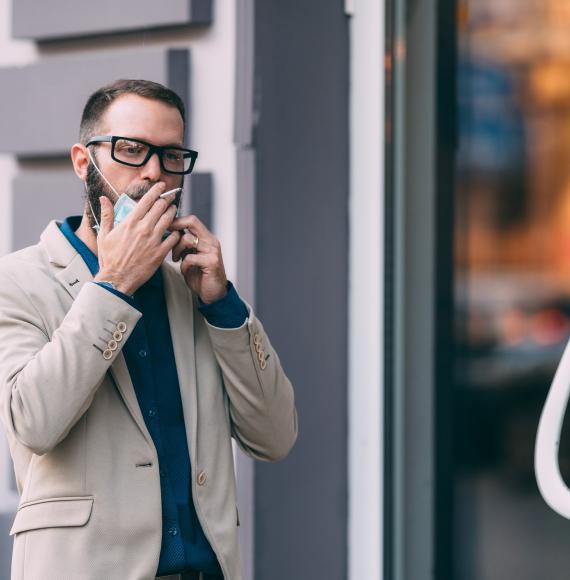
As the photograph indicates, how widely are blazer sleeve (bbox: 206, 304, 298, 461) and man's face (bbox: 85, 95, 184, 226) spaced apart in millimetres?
300

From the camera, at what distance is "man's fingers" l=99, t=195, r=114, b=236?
2.00 m

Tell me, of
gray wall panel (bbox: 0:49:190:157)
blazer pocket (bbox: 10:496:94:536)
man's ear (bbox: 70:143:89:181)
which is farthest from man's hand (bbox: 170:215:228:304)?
gray wall panel (bbox: 0:49:190:157)

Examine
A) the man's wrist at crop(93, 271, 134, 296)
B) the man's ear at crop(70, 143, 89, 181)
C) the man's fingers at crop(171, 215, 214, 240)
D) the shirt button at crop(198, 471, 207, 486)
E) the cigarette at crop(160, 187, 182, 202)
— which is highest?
the man's ear at crop(70, 143, 89, 181)

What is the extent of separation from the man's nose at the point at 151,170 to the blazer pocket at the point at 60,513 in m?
0.62

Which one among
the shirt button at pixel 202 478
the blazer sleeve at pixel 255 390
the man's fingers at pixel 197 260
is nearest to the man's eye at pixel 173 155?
the man's fingers at pixel 197 260

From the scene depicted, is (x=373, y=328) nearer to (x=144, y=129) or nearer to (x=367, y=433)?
(x=367, y=433)

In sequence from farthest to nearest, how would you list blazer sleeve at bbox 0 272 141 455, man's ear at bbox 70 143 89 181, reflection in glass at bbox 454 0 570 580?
reflection in glass at bbox 454 0 570 580, man's ear at bbox 70 143 89 181, blazer sleeve at bbox 0 272 141 455

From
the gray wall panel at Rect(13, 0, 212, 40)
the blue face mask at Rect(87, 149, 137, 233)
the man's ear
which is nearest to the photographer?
the blue face mask at Rect(87, 149, 137, 233)

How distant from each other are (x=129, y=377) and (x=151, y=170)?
404 mm

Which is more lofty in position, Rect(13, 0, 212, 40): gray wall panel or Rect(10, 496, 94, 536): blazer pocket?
Rect(13, 0, 212, 40): gray wall panel

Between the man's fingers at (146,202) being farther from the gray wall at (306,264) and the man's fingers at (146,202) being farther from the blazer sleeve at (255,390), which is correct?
the gray wall at (306,264)

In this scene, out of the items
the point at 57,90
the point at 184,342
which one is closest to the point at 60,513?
the point at 184,342

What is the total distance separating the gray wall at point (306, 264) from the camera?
3.29m

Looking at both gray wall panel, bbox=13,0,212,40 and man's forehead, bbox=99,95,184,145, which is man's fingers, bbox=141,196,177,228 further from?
gray wall panel, bbox=13,0,212,40
